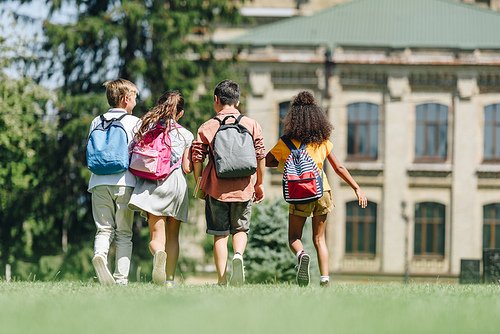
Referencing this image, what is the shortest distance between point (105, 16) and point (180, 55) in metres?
2.73

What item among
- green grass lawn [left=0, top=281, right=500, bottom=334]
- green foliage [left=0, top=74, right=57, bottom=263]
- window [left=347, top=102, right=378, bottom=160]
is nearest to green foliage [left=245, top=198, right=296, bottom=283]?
green foliage [left=0, top=74, right=57, bottom=263]

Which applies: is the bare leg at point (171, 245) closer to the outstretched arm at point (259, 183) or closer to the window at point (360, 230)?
the outstretched arm at point (259, 183)

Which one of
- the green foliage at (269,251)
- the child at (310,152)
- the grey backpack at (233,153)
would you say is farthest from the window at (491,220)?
the grey backpack at (233,153)

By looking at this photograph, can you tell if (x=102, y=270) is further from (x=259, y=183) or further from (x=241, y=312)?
(x=241, y=312)

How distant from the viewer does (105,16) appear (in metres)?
21.2

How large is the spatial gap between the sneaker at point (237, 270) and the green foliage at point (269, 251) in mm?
7235

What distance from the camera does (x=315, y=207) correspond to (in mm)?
7289

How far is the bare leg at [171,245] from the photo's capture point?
7328 millimetres

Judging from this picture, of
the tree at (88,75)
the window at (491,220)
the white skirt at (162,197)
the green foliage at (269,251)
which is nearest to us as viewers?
the white skirt at (162,197)

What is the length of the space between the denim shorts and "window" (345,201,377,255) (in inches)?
920

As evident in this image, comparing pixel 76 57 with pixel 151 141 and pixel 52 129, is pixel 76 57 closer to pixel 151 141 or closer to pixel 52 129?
pixel 52 129

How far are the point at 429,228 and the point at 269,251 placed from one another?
1745cm

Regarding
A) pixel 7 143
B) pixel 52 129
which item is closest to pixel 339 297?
pixel 7 143

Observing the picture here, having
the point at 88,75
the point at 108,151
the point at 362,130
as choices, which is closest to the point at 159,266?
the point at 108,151
